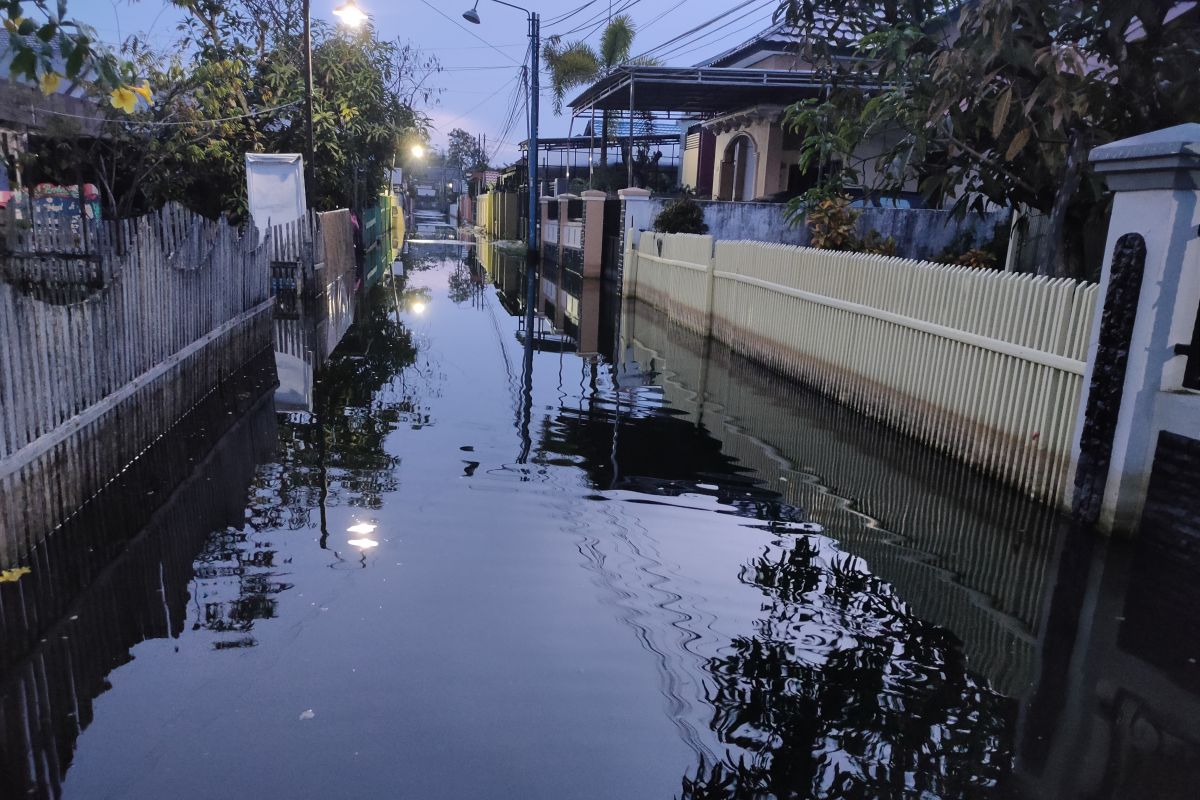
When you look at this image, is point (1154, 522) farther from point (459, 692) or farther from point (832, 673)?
point (459, 692)

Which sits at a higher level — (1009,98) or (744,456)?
(1009,98)

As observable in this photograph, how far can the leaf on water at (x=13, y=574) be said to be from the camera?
4445 mm

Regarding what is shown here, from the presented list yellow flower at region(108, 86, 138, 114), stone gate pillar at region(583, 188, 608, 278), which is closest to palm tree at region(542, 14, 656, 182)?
stone gate pillar at region(583, 188, 608, 278)

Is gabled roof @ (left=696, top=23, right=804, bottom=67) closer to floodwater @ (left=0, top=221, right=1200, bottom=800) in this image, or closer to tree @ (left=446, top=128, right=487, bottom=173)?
floodwater @ (left=0, top=221, right=1200, bottom=800)

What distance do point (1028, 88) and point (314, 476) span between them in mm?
7682

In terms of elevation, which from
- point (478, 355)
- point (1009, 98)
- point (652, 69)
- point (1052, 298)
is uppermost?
point (652, 69)

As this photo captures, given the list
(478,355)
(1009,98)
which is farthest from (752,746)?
(478,355)

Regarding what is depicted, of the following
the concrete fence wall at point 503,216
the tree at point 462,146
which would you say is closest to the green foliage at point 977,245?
the concrete fence wall at point 503,216

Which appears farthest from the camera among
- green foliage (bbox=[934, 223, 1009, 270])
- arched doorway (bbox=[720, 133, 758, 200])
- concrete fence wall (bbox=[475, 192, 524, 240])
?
concrete fence wall (bbox=[475, 192, 524, 240])

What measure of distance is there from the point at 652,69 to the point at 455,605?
17.2 meters

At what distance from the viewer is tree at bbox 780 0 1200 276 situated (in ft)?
26.3

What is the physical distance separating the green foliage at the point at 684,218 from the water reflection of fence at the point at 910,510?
8.46m

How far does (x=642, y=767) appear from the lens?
3256 mm

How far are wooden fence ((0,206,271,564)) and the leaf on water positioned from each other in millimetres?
72
